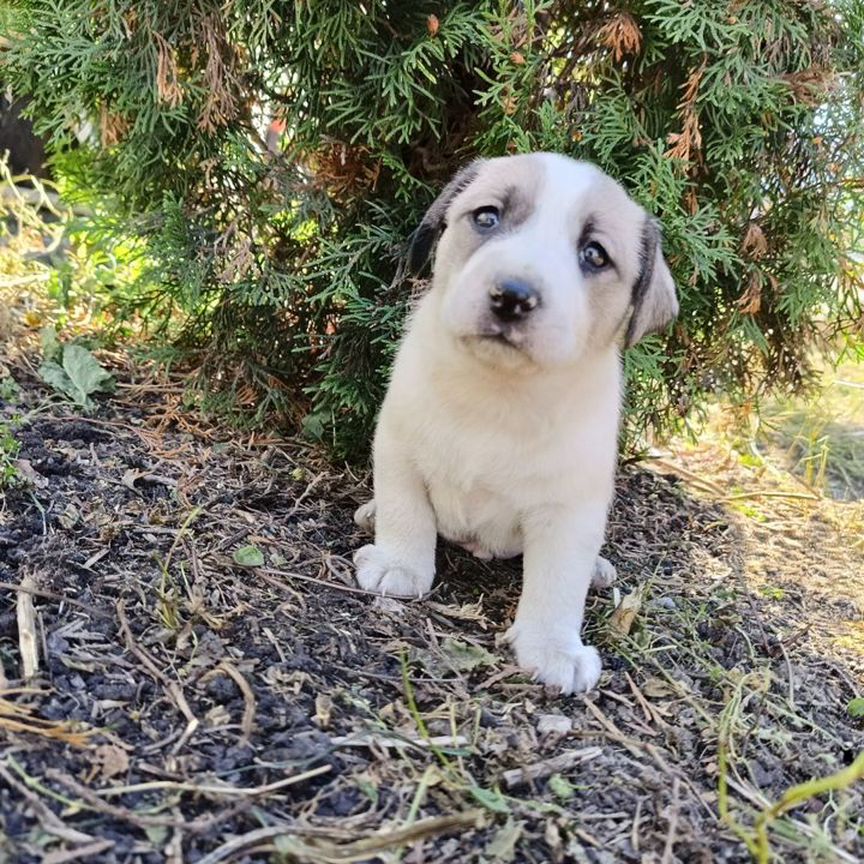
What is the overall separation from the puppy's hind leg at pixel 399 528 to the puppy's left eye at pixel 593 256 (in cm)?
105

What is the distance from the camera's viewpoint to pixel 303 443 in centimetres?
510

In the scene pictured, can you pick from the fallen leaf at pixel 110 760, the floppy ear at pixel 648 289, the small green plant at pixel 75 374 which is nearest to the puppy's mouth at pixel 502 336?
the floppy ear at pixel 648 289

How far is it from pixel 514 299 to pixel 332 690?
1392mm

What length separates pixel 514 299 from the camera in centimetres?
318

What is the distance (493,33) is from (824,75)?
4.91 ft

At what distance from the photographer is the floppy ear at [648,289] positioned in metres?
3.85

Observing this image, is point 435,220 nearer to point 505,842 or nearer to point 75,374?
point 75,374

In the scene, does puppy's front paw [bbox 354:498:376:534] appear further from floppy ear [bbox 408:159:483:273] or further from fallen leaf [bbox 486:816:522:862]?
fallen leaf [bbox 486:816:522:862]

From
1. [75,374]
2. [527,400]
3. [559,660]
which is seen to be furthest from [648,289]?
[75,374]

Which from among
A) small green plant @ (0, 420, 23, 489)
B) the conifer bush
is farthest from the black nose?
small green plant @ (0, 420, 23, 489)

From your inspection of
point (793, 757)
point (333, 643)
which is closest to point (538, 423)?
point (333, 643)

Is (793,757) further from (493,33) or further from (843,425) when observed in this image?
(843,425)

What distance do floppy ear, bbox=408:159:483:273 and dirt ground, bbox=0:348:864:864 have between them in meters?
1.28

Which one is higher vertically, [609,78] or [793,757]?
[609,78]
